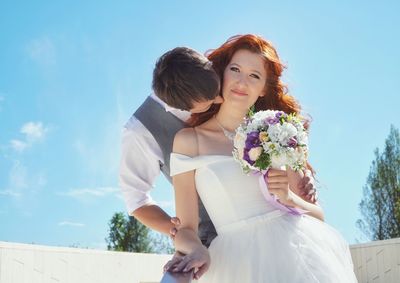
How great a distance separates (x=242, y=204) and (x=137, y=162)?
3.62 feet

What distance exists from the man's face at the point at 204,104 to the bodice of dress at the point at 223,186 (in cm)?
26

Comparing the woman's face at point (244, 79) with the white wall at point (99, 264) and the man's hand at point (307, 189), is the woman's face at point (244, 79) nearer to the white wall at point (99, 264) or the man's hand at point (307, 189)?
the man's hand at point (307, 189)

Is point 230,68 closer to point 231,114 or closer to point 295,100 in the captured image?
point 231,114

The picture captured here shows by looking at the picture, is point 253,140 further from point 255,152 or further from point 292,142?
point 292,142

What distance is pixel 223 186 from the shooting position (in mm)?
2809

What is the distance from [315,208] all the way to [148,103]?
1352 mm

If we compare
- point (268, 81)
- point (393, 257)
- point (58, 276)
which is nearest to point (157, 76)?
point (268, 81)

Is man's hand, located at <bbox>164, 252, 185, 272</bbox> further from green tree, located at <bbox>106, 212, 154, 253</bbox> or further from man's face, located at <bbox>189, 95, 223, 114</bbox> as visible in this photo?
green tree, located at <bbox>106, 212, 154, 253</bbox>

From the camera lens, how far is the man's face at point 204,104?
9.34 ft

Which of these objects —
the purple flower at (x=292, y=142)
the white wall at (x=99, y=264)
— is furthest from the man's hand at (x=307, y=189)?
the white wall at (x=99, y=264)

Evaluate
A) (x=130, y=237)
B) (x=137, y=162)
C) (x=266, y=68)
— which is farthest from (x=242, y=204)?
(x=130, y=237)

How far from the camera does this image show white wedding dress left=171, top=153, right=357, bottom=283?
2490 millimetres

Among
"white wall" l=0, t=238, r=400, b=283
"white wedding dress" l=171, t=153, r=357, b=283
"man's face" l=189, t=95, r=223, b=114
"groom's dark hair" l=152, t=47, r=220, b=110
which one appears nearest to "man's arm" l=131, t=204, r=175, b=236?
"white wedding dress" l=171, t=153, r=357, b=283

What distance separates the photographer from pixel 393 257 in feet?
47.0
